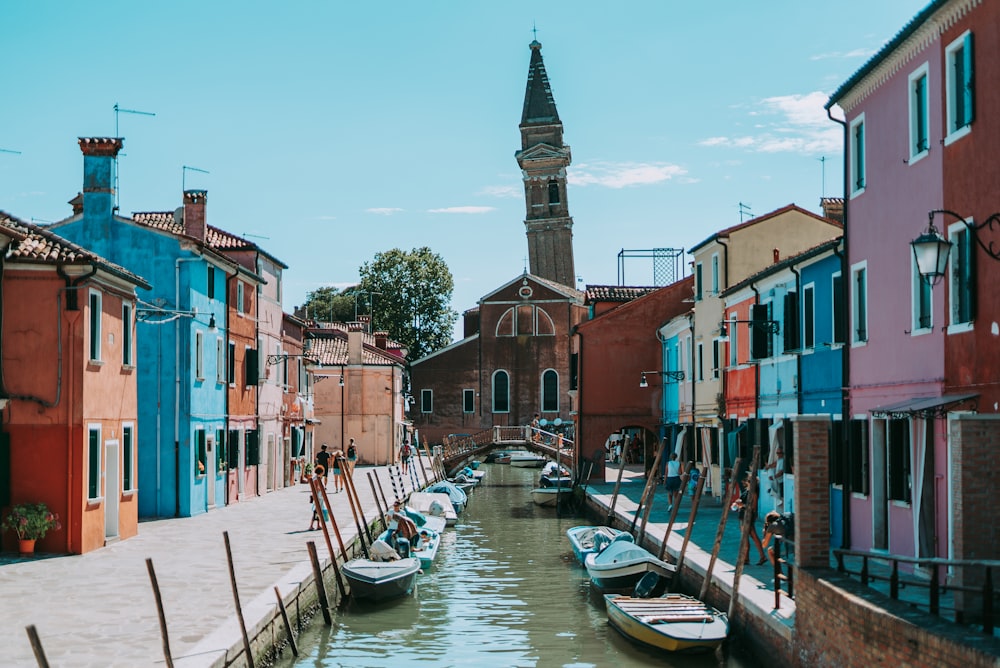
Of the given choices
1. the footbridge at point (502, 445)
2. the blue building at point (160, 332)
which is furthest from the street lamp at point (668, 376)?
the blue building at point (160, 332)

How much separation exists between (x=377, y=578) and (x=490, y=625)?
7.49 feet

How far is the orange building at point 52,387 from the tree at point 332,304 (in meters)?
63.0

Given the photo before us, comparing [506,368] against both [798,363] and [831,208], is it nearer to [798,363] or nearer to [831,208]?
[831,208]

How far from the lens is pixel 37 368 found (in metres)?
20.5

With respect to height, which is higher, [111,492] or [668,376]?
[668,376]

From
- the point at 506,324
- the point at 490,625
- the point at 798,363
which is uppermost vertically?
the point at 506,324

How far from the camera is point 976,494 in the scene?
12.2m

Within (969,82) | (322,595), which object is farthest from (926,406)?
(322,595)

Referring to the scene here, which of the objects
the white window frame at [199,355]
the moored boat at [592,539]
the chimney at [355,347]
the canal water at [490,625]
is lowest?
the canal water at [490,625]

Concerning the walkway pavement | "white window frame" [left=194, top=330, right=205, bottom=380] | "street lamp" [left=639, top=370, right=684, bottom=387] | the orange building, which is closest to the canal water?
the walkway pavement

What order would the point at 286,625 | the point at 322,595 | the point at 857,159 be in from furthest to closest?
the point at 857,159
the point at 322,595
the point at 286,625

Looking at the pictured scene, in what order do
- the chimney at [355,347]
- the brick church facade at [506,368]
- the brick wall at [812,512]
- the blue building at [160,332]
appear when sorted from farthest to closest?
the brick church facade at [506,368], the chimney at [355,347], the blue building at [160,332], the brick wall at [812,512]

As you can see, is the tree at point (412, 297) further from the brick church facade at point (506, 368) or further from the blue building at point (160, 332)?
the blue building at point (160, 332)

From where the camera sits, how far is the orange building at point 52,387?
20.2m
